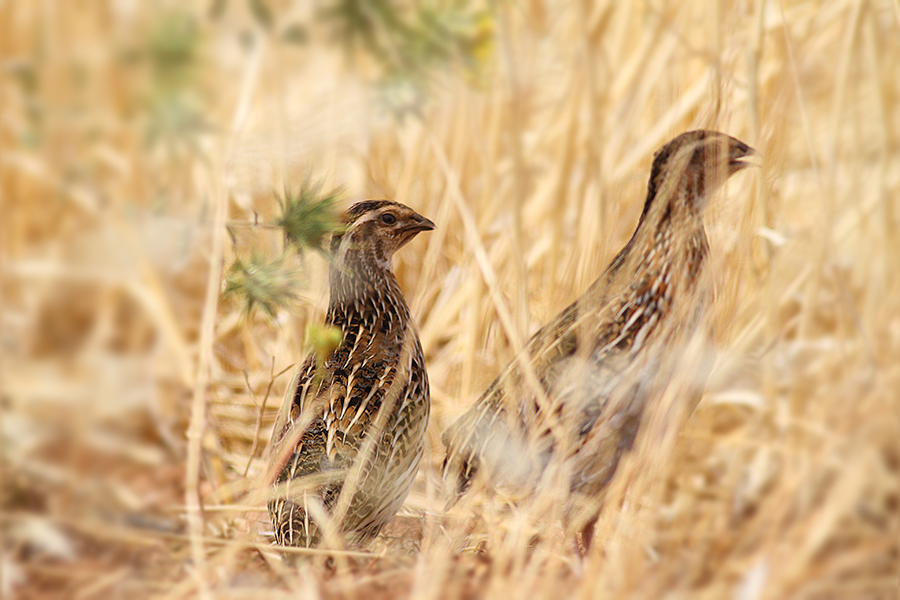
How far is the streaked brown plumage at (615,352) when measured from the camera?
1.71 meters

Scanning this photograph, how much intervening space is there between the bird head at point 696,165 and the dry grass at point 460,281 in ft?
0.37

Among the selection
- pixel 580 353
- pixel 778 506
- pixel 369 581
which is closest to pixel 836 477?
pixel 778 506

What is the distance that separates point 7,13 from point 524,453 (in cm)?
129

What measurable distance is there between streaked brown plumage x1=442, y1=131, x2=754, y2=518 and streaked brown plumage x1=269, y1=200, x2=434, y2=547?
0.20m

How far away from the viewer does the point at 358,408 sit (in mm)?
1748

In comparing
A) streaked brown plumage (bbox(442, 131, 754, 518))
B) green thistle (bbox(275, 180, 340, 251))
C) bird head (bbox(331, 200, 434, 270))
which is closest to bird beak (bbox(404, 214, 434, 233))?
bird head (bbox(331, 200, 434, 270))

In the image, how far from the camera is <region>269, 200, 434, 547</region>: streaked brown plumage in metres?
1.67

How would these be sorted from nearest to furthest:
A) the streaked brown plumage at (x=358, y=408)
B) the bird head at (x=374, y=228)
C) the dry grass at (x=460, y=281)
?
the dry grass at (x=460, y=281)
the streaked brown plumage at (x=358, y=408)
the bird head at (x=374, y=228)

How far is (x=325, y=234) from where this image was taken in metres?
1.79

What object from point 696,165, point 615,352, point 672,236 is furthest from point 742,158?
point 615,352

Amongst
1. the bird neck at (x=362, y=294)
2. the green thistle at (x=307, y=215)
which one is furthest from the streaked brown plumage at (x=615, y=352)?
the green thistle at (x=307, y=215)

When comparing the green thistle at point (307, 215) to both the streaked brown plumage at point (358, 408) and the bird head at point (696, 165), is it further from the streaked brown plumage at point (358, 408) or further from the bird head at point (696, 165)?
the bird head at point (696, 165)

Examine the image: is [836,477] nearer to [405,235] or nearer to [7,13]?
[405,235]

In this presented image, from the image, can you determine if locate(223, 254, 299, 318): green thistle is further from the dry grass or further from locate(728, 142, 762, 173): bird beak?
locate(728, 142, 762, 173): bird beak
